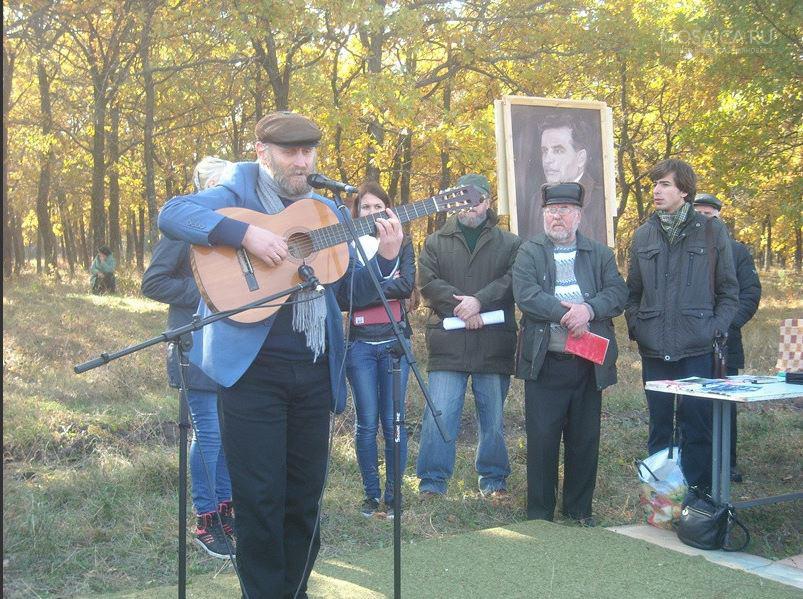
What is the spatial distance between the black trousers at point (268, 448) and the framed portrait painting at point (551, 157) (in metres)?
3.47

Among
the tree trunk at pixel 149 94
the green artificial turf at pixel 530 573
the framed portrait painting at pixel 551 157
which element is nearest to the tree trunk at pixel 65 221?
the tree trunk at pixel 149 94

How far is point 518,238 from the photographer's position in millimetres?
5965

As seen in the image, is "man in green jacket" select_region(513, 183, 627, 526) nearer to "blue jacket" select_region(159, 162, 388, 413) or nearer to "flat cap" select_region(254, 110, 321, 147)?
"blue jacket" select_region(159, 162, 388, 413)

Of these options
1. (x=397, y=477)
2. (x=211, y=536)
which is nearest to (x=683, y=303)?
(x=397, y=477)

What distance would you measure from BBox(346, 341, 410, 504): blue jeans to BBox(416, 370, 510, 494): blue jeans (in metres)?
0.41

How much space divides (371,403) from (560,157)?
2754mm

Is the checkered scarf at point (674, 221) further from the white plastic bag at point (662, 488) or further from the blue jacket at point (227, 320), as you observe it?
the blue jacket at point (227, 320)

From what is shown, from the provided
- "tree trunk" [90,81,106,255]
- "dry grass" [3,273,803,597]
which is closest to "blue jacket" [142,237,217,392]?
"dry grass" [3,273,803,597]

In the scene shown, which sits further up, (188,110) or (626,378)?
(188,110)

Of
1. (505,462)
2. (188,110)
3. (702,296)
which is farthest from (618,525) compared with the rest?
(188,110)

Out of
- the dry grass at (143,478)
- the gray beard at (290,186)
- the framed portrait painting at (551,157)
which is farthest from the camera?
the framed portrait painting at (551,157)

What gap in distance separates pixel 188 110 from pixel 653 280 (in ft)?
53.6

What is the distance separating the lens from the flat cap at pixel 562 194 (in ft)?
17.4

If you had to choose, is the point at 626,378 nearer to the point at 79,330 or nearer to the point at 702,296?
the point at 702,296
